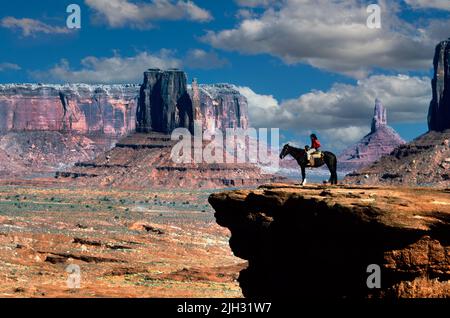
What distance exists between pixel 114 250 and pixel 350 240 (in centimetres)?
5214

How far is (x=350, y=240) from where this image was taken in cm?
1939

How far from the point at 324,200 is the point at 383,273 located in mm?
2725

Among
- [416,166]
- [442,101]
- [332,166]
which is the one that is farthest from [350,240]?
[442,101]

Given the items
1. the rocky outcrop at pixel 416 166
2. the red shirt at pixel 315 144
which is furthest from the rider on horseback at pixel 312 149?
the rocky outcrop at pixel 416 166

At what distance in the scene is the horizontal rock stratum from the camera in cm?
1841

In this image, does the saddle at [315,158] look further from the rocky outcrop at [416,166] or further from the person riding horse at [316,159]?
the rocky outcrop at [416,166]

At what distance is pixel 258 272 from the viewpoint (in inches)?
982

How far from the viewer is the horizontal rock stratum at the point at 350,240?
18.4 meters

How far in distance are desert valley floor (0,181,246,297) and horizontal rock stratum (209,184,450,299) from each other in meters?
12.3

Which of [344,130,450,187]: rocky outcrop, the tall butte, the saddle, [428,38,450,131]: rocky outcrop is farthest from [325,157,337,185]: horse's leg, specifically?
[428,38,450,131]: rocky outcrop

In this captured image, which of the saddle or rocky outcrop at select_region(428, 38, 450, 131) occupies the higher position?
rocky outcrop at select_region(428, 38, 450, 131)

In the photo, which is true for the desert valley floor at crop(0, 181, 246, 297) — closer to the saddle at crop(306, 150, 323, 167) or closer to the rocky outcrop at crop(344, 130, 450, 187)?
the saddle at crop(306, 150, 323, 167)

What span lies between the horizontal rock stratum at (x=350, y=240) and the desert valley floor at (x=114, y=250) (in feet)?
40.3
